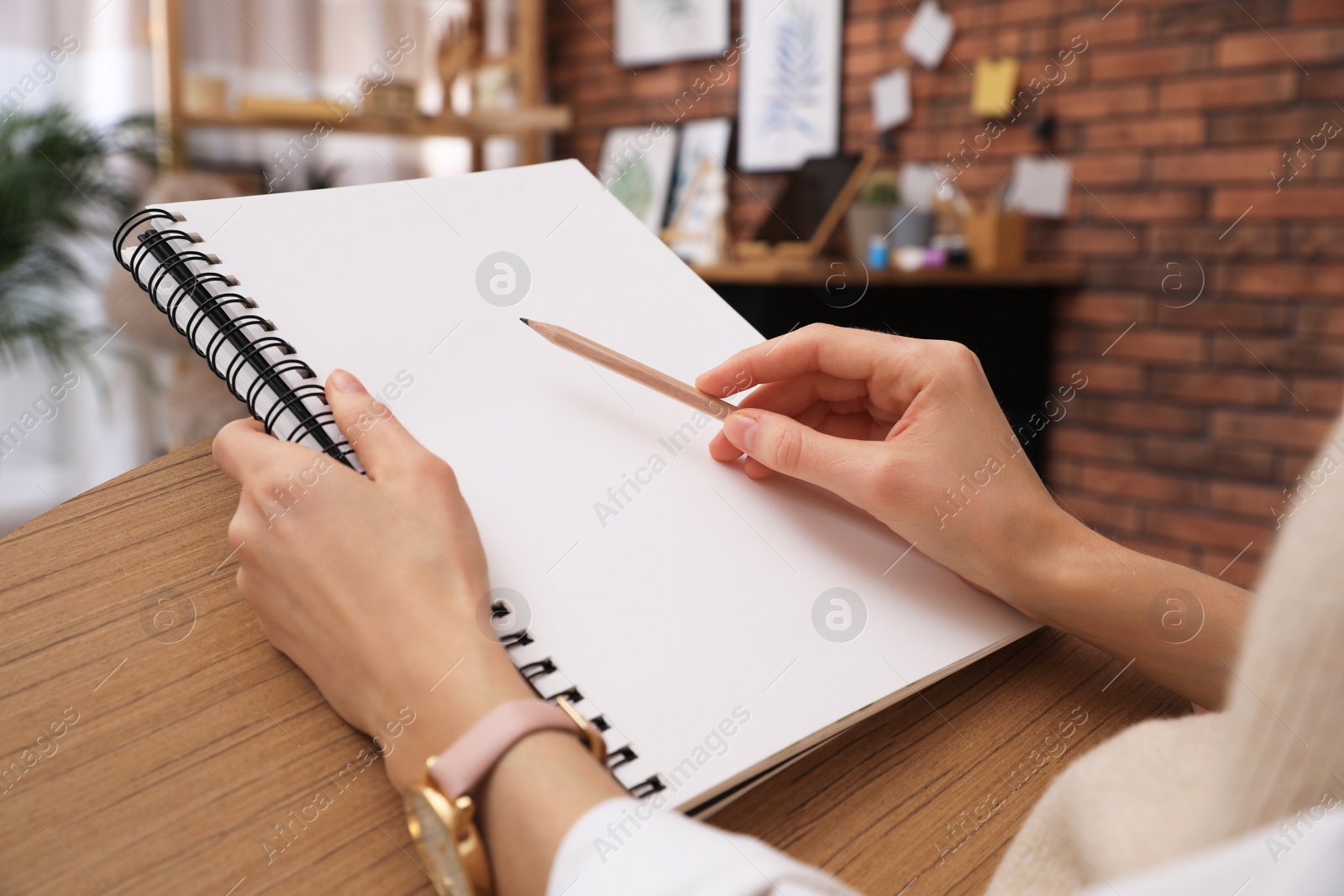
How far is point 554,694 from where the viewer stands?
0.42 m

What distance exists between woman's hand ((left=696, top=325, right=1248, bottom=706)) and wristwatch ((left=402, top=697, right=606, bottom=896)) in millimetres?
243

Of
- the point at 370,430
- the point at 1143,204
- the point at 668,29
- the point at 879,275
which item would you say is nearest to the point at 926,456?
the point at 370,430

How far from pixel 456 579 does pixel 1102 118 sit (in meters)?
2.27

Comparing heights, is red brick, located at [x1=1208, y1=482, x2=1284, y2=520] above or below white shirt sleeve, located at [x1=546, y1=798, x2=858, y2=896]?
below

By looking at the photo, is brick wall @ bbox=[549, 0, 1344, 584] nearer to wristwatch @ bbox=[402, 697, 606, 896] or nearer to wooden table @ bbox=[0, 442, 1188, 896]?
wooden table @ bbox=[0, 442, 1188, 896]

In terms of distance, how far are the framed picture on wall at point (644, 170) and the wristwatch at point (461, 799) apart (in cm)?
282

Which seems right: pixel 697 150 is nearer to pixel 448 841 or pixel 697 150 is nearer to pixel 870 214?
pixel 870 214

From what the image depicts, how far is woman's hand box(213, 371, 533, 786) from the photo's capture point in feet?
1.29

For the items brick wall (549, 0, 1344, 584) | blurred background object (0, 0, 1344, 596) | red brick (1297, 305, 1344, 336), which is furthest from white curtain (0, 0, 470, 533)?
red brick (1297, 305, 1344, 336)

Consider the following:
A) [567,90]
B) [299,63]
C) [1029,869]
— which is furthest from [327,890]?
[567,90]

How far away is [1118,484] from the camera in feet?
7.52

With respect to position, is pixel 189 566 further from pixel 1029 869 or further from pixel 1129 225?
pixel 1129 225

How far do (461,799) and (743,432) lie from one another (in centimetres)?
28

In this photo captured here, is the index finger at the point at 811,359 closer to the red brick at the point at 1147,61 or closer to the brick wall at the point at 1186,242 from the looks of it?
the brick wall at the point at 1186,242
